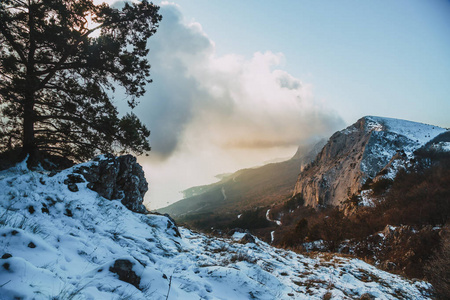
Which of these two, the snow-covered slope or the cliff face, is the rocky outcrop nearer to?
the snow-covered slope

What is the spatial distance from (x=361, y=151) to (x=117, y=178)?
2472 inches

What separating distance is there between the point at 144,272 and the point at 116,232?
3.07 meters

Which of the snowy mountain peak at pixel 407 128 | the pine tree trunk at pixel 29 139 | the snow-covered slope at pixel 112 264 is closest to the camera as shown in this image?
the snow-covered slope at pixel 112 264

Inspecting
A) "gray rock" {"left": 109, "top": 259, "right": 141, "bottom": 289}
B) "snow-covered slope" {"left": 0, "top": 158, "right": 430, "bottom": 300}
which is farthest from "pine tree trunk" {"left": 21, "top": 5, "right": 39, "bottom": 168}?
"gray rock" {"left": 109, "top": 259, "right": 141, "bottom": 289}

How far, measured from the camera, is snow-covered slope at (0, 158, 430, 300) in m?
2.42

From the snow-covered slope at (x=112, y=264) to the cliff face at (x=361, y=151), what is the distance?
49625 mm

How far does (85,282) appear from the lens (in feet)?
8.53

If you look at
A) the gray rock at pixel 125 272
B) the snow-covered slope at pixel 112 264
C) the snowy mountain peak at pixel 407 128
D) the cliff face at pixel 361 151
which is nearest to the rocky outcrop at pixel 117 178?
the snow-covered slope at pixel 112 264

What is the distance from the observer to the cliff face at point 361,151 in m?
50.6

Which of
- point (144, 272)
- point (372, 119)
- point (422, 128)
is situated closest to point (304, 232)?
point (144, 272)

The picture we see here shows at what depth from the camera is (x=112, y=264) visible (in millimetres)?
2973

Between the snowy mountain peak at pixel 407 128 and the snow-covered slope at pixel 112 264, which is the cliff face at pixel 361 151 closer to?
the snowy mountain peak at pixel 407 128

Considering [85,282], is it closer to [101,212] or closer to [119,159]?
[101,212]

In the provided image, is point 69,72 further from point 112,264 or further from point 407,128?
point 407,128
